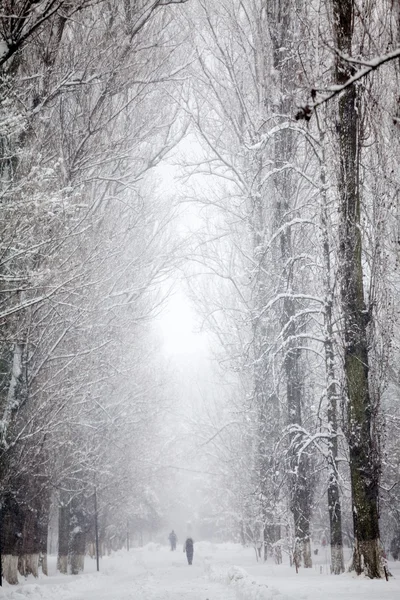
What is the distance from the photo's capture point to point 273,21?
1262 centimetres

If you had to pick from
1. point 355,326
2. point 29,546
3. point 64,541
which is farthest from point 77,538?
point 355,326

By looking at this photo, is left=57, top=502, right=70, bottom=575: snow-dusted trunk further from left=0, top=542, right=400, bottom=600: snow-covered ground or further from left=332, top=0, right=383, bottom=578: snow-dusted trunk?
left=332, top=0, right=383, bottom=578: snow-dusted trunk

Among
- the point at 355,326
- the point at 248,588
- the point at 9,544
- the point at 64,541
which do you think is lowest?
the point at 64,541

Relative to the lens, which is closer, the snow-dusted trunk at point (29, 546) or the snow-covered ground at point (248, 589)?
the snow-covered ground at point (248, 589)

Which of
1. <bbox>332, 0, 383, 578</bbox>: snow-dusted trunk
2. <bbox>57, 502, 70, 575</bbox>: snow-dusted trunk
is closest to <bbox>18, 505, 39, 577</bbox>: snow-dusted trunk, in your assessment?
<bbox>57, 502, 70, 575</bbox>: snow-dusted trunk

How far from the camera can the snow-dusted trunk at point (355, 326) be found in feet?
22.7

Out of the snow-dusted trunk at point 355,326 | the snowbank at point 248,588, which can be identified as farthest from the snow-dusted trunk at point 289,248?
the snow-dusted trunk at point 355,326

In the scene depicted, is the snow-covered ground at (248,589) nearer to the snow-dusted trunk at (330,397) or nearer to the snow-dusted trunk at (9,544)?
the snow-dusted trunk at (330,397)

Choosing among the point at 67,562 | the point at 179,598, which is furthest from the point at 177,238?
the point at 67,562

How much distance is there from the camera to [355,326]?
7.62 metres

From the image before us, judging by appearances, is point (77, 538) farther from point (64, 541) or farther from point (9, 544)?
point (9, 544)

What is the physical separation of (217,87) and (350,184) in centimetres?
749

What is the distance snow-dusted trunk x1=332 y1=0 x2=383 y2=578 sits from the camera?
6906 mm

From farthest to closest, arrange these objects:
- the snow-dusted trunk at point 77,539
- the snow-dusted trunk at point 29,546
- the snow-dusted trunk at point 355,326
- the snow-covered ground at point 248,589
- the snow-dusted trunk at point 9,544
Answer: the snow-dusted trunk at point 77,539, the snow-dusted trunk at point 29,546, the snow-dusted trunk at point 9,544, the snow-dusted trunk at point 355,326, the snow-covered ground at point 248,589
